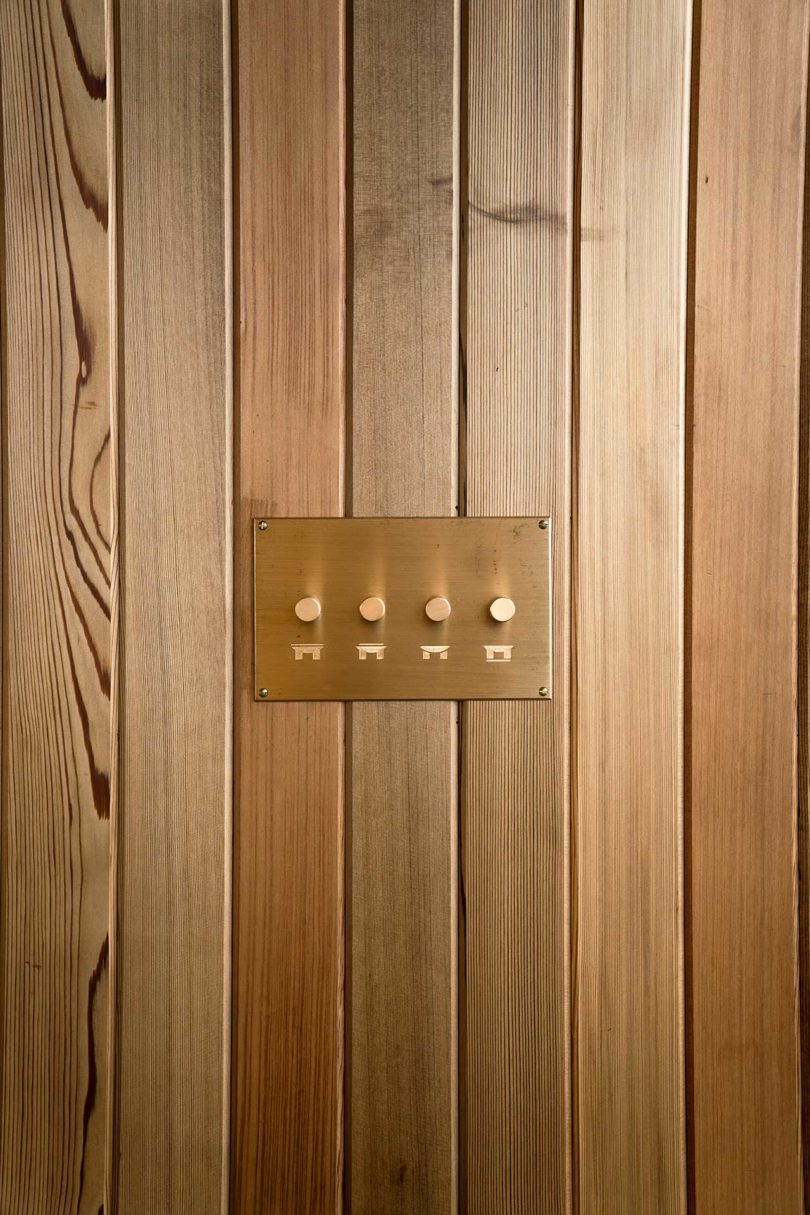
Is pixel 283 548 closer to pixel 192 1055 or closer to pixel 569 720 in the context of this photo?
pixel 569 720

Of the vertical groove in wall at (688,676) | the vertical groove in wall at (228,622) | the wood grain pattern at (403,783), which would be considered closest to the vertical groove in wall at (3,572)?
the vertical groove in wall at (228,622)

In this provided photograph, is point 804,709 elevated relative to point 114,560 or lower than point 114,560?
lower

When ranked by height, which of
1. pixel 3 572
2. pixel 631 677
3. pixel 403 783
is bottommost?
pixel 403 783

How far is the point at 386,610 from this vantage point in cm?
64

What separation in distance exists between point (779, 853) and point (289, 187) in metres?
0.88

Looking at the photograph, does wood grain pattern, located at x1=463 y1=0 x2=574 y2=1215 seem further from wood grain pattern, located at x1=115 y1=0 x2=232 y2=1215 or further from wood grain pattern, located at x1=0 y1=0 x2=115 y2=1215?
wood grain pattern, located at x1=0 y1=0 x2=115 y2=1215

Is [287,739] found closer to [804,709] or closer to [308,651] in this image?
[308,651]

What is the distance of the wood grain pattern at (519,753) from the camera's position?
2.10 feet

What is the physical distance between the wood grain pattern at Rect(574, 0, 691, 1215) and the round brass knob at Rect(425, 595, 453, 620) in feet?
0.48

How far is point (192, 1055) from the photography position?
643 millimetres

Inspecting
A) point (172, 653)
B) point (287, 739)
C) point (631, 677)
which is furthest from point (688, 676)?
point (172, 653)

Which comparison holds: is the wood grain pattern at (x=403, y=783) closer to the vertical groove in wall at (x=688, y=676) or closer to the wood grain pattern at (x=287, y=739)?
the wood grain pattern at (x=287, y=739)

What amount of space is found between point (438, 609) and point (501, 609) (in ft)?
0.21

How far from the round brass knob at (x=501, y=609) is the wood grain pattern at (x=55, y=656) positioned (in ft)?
1.33
